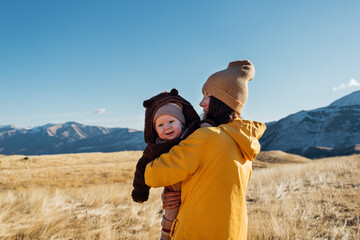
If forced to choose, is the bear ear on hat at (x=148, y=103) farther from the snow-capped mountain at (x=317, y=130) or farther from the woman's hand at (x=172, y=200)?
the snow-capped mountain at (x=317, y=130)

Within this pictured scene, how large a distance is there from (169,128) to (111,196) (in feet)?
18.5

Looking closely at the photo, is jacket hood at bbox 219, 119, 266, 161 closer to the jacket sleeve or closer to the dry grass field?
the jacket sleeve

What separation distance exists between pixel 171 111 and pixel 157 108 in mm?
164

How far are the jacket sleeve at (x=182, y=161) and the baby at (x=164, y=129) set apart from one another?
0.27 metres

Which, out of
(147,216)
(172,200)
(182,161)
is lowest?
(147,216)

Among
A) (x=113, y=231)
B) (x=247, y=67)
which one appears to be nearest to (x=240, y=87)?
(x=247, y=67)

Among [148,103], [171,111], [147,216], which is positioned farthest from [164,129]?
[147,216]

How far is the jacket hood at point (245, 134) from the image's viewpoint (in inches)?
72.6

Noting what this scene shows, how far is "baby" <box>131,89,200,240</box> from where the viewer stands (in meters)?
2.12

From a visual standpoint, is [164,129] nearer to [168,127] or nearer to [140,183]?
[168,127]

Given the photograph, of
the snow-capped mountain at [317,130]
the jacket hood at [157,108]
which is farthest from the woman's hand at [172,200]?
the snow-capped mountain at [317,130]

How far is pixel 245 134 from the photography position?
187cm

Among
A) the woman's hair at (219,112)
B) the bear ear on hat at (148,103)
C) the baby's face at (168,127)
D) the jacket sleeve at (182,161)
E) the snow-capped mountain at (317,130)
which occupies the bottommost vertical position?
the snow-capped mountain at (317,130)

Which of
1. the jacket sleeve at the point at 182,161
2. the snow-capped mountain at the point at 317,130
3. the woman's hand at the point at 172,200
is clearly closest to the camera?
the jacket sleeve at the point at 182,161
